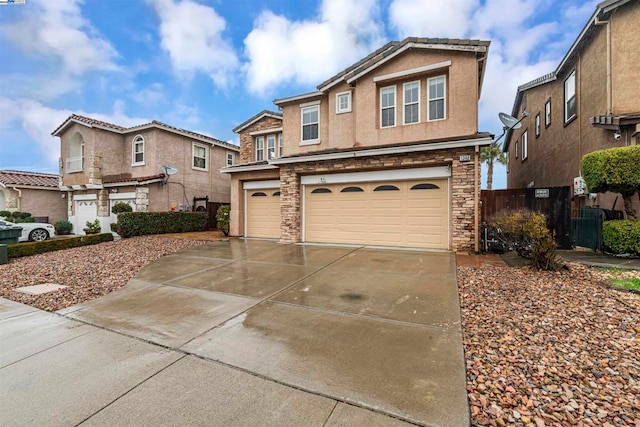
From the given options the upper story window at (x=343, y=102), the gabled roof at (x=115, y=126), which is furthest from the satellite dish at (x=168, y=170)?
the upper story window at (x=343, y=102)

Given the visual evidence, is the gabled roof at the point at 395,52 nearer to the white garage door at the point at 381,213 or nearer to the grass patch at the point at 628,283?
the white garage door at the point at 381,213

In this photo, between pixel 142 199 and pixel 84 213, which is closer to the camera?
pixel 142 199

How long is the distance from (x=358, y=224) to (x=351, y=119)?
413 cm

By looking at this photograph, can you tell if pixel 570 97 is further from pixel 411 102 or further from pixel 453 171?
pixel 453 171

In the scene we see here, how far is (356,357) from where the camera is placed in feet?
9.52

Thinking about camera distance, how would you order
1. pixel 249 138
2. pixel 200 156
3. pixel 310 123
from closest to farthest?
pixel 310 123 < pixel 249 138 < pixel 200 156

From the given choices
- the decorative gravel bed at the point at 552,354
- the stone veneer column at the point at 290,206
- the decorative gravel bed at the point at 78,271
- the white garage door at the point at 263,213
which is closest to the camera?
the decorative gravel bed at the point at 552,354

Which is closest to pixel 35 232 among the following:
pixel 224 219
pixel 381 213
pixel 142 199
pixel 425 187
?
pixel 142 199

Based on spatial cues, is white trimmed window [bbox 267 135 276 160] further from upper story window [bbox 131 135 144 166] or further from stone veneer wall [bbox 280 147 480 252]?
upper story window [bbox 131 135 144 166]

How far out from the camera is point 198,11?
1117 cm

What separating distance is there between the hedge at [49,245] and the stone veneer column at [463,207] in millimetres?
13711

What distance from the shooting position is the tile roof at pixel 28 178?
19.0m

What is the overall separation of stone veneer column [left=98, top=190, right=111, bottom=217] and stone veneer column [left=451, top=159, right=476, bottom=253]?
18975 mm

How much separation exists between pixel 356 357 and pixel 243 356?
1.17 m
